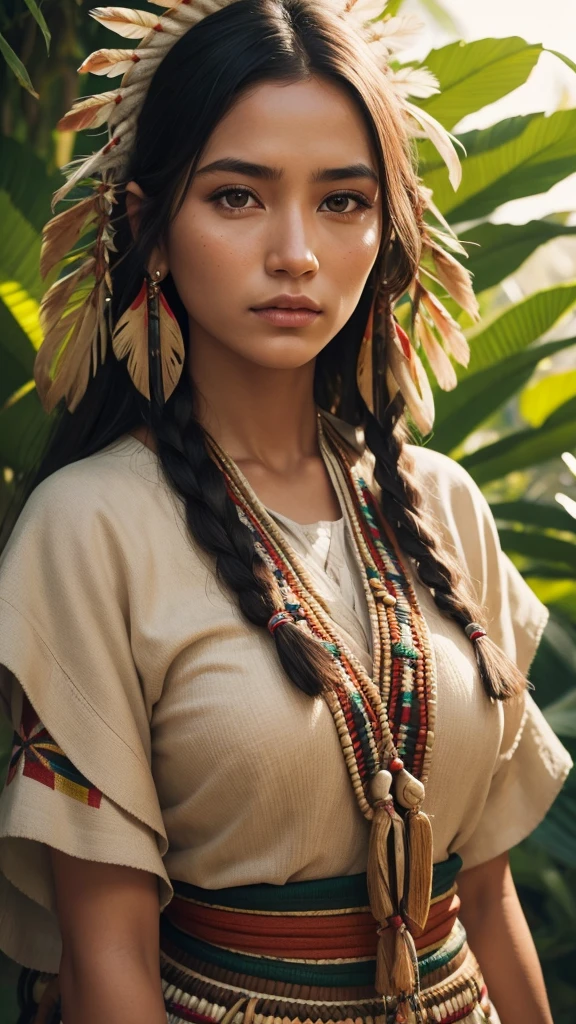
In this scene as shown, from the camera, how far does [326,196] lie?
1392 millimetres

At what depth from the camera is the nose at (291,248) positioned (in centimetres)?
134

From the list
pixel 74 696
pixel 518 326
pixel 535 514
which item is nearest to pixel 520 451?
pixel 535 514

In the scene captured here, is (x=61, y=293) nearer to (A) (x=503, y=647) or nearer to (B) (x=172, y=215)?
(B) (x=172, y=215)

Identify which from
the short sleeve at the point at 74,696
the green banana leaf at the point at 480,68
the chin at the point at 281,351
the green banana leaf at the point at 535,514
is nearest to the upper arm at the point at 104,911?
the short sleeve at the point at 74,696

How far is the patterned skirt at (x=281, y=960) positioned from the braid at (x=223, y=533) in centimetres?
24

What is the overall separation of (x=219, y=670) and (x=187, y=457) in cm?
28

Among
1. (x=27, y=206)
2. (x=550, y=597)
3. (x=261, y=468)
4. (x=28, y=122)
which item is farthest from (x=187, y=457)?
(x=550, y=597)

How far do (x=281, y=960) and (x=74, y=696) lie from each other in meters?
0.37

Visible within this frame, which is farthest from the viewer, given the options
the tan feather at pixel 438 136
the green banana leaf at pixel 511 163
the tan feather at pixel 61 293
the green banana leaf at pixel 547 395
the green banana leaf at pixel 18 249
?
the green banana leaf at pixel 547 395

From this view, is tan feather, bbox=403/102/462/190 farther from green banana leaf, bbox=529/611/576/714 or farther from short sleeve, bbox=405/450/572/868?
green banana leaf, bbox=529/611/576/714

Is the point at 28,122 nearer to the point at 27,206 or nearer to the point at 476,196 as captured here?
the point at 27,206

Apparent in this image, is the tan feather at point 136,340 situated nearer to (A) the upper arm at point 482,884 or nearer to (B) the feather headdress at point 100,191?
(B) the feather headdress at point 100,191

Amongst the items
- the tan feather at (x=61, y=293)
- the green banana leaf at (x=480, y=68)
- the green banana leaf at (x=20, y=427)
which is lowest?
the green banana leaf at (x=20, y=427)

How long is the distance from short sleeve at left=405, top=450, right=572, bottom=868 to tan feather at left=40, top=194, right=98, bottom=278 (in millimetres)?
555
